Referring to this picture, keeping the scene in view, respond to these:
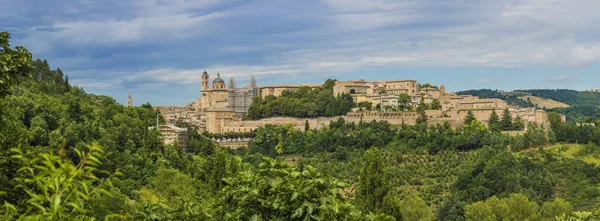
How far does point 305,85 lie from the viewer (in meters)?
80.8

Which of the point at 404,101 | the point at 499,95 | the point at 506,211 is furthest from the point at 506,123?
the point at 499,95

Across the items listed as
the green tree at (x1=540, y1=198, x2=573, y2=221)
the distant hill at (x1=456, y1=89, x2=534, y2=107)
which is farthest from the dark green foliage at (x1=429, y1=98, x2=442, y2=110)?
the distant hill at (x1=456, y1=89, x2=534, y2=107)

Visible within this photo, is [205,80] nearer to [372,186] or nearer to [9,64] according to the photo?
[372,186]

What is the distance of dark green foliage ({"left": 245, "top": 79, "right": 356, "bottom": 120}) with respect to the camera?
233ft

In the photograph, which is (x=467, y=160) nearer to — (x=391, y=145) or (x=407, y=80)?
(x=391, y=145)

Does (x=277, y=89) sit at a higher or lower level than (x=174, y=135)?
higher

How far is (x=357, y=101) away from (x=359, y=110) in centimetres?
345

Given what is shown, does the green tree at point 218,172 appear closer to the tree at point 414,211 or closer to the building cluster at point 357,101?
the tree at point 414,211

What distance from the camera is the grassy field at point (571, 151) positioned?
187ft

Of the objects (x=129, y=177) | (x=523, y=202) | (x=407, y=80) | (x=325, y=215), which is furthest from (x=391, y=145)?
(x=325, y=215)

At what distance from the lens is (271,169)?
7062 mm

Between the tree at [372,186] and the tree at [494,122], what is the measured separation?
116 feet

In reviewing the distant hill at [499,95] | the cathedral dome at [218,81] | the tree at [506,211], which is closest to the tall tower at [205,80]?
the cathedral dome at [218,81]

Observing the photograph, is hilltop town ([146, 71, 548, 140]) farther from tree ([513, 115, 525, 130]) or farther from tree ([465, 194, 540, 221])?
tree ([465, 194, 540, 221])
